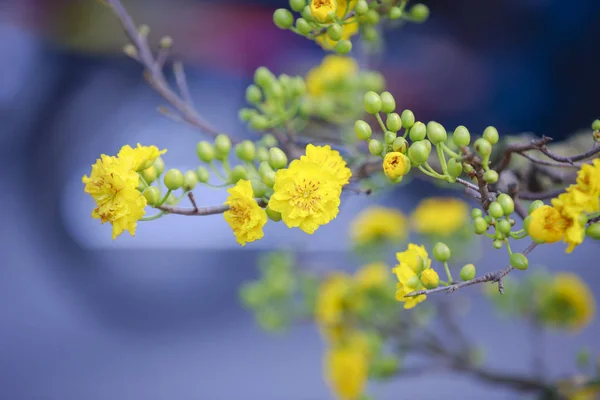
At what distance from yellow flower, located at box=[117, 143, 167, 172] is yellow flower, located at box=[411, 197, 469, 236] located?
0.47 m

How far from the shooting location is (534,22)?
121 cm

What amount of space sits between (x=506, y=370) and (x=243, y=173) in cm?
108

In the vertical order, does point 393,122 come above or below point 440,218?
above

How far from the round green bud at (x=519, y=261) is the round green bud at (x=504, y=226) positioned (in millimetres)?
12

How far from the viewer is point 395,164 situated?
0.27m

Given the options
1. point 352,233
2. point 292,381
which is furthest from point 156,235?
point 352,233

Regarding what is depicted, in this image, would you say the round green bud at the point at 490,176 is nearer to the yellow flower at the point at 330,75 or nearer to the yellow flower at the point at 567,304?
the yellow flower at the point at 330,75

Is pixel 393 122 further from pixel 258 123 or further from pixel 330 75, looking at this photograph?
pixel 330 75

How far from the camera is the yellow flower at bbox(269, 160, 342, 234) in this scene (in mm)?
282

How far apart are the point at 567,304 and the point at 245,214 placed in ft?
1.85

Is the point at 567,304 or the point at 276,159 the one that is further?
the point at 567,304

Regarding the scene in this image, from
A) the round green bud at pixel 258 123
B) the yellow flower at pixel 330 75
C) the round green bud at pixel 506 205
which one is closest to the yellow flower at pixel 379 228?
the yellow flower at pixel 330 75

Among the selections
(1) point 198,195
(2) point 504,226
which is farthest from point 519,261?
(1) point 198,195

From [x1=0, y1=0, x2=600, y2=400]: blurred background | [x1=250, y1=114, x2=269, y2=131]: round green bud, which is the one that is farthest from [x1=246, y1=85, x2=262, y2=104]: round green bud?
[x1=0, y1=0, x2=600, y2=400]: blurred background
